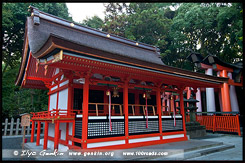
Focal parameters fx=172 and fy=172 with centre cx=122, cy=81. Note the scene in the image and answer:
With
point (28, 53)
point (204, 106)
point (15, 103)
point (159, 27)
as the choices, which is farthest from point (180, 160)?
point (159, 27)

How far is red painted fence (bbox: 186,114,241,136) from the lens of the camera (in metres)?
12.9

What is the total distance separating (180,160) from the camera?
6625mm

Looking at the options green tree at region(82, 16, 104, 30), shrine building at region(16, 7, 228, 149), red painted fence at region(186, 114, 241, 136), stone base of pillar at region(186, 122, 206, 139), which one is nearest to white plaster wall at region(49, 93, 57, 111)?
shrine building at region(16, 7, 228, 149)

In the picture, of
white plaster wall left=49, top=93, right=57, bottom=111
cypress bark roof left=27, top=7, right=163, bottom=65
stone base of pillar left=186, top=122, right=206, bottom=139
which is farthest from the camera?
stone base of pillar left=186, top=122, right=206, bottom=139

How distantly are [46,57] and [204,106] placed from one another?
22.7 m

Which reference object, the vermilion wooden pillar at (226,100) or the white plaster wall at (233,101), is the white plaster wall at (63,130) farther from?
the white plaster wall at (233,101)

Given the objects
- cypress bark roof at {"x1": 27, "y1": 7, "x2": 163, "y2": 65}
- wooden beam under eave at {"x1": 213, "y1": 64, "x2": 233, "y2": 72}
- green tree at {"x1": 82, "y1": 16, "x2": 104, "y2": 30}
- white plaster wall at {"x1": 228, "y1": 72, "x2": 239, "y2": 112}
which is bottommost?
white plaster wall at {"x1": 228, "y1": 72, "x2": 239, "y2": 112}

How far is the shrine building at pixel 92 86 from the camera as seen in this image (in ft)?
21.5

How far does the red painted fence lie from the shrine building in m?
3.34

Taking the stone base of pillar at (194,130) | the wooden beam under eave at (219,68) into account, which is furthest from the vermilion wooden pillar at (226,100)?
the stone base of pillar at (194,130)

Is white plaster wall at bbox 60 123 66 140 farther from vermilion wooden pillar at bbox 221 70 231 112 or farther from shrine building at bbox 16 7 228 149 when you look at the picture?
vermilion wooden pillar at bbox 221 70 231 112

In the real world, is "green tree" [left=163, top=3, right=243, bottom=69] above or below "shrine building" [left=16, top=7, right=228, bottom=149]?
above

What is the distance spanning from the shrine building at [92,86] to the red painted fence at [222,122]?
3337 mm

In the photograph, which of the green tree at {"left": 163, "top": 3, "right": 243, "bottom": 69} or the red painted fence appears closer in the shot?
the red painted fence
